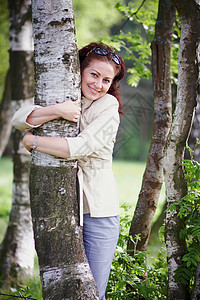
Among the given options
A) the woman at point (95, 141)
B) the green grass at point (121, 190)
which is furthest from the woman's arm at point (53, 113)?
the green grass at point (121, 190)

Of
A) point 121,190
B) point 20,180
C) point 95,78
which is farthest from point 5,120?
point 121,190

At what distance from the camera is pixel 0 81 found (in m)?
11.5

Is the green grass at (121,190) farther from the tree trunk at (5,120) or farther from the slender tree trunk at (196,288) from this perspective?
the tree trunk at (5,120)

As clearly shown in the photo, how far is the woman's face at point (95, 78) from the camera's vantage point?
2.27m

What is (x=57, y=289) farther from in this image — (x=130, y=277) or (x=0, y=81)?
(x=0, y=81)

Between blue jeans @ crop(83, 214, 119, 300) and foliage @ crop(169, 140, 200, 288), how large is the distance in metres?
0.58

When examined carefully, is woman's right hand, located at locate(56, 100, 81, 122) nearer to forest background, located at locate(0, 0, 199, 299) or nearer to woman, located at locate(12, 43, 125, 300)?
woman, located at locate(12, 43, 125, 300)

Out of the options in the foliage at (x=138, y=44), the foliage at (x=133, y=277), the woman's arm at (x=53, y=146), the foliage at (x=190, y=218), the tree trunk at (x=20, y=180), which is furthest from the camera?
the tree trunk at (x=20, y=180)

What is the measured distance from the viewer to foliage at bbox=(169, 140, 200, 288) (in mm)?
2643

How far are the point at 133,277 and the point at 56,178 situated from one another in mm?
1230

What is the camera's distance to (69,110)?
208cm

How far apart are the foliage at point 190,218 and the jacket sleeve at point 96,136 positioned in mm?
762

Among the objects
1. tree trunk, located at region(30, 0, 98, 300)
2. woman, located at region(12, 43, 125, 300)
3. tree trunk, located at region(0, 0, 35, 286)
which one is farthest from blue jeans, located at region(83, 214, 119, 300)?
tree trunk, located at region(0, 0, 35, 286)

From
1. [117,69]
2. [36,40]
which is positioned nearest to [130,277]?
[117,69]
